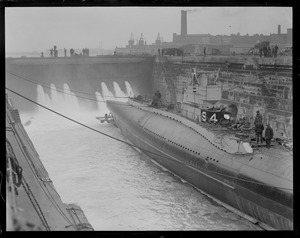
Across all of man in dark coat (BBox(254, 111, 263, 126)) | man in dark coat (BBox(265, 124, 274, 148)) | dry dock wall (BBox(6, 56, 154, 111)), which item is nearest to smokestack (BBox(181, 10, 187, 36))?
dry dock wall (BBox(6, 56, 154, 111))

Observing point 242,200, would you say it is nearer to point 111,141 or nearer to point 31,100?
point 111,141

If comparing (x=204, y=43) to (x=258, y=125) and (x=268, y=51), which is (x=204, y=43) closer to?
(x=268, y=51)

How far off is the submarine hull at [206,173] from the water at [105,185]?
26 centimetres

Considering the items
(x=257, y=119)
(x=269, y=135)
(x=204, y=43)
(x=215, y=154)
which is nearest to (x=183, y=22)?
(x=204, y=43)

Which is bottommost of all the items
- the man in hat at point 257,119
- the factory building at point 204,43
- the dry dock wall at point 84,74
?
the man in hat at point 257,119

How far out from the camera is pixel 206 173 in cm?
715

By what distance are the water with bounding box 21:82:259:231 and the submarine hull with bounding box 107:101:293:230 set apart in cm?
26

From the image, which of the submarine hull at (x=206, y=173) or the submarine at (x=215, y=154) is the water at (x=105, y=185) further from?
the submarine at (x=215, y=154)

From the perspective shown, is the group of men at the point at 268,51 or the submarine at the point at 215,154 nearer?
the submarine at the point at 215,154

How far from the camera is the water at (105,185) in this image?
18.6 ft

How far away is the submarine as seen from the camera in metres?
5.93

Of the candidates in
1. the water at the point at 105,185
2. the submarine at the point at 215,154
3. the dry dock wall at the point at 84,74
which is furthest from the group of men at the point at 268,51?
the water at the point at 105,185

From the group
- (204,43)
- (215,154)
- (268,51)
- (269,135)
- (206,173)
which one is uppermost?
(204,43)

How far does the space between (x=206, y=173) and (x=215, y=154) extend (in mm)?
373
